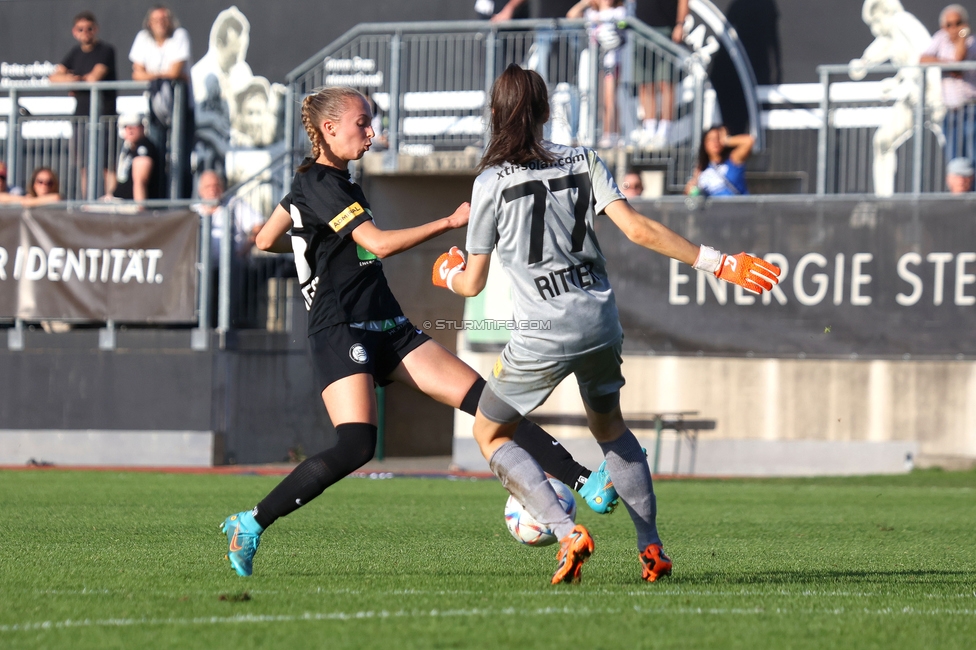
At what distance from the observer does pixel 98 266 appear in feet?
53.8

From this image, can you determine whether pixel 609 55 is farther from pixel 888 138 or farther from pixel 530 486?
pixel 530 486

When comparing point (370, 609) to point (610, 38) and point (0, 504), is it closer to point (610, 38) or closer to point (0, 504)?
point (0, 504)

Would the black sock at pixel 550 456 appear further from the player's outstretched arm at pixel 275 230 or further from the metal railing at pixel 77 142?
the metal railing at pixel 77 142

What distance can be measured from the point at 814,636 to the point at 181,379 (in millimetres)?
12847

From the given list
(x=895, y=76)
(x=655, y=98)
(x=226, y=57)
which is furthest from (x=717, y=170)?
(x=226, y=57)

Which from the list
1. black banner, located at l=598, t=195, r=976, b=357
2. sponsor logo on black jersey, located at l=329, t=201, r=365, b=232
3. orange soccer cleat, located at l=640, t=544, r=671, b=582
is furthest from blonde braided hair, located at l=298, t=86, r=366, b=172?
black banner, located at l=598, t=195, r=976, b=357

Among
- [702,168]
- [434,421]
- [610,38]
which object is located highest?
[610,38]

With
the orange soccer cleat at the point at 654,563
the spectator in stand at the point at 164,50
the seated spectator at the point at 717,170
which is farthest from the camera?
the spectator in stand at the point at 164,50

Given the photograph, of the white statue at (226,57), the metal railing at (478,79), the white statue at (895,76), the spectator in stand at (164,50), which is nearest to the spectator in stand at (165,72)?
the spectator in stand at (164,50)

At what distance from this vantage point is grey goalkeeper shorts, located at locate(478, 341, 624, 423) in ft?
17.4

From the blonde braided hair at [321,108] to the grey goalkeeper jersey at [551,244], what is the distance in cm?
107

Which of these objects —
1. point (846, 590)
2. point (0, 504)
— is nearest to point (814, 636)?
point (846, 590)

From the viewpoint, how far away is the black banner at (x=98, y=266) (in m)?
16.3

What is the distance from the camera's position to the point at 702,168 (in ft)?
52.7
